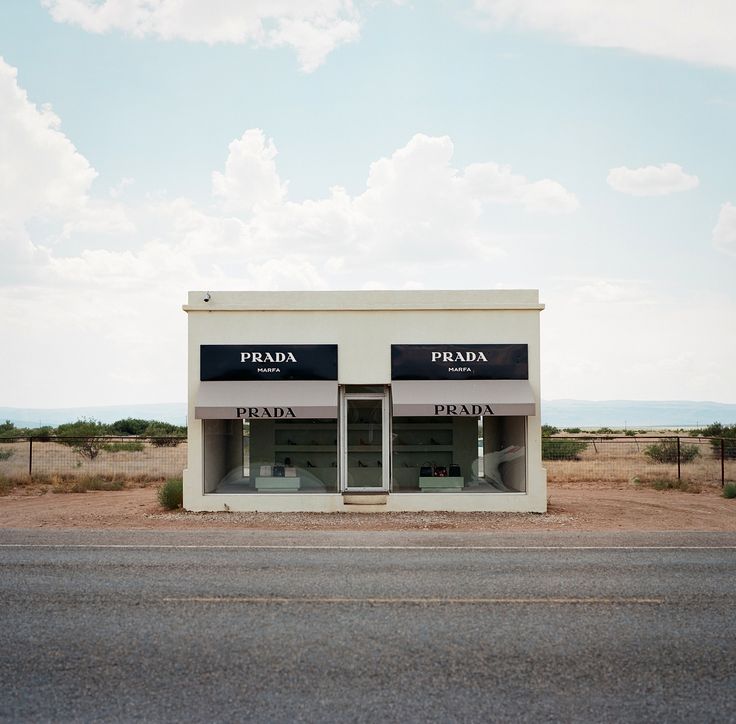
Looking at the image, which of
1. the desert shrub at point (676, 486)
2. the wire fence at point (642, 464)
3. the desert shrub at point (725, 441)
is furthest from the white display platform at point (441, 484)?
the desert shrub at point (725, 441)

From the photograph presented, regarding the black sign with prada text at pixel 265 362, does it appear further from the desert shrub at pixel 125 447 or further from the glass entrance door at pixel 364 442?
the desert shrub at pixel 125 447

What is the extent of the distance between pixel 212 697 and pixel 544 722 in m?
2.39

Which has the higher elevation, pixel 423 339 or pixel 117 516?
pixel 423 339

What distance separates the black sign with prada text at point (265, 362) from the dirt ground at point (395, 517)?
128 inches

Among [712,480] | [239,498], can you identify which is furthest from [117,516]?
[712,480]

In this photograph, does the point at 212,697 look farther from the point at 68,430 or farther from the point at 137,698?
the point at 68,430

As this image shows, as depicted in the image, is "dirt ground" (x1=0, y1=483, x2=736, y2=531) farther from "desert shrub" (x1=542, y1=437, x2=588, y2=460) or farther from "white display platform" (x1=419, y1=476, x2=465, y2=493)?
"desert shrub" (x1=542, y1=437, x2=588, y2=460)

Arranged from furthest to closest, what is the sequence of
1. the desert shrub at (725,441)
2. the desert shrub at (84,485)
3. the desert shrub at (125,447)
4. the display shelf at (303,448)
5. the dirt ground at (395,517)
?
the desert shrub at (125,447), the desert shrub at (725,441), the desert shrub at (84,485), the display shelf at (303,448), the dirt ground at (395,517)

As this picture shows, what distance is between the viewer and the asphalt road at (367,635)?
19.1ft

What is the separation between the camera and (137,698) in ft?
19.4

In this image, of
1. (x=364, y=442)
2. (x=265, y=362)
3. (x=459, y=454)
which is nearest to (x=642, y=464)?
(x=459, y=454)

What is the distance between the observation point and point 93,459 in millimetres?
37031

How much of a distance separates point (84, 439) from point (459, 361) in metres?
20.3

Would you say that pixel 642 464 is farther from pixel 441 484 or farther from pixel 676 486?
pixel 441 484
